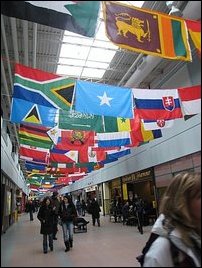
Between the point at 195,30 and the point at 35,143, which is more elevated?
the point at 195,30

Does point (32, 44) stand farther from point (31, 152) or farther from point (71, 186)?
point (71, 186)

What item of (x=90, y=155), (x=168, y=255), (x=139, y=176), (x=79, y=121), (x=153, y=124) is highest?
(x=79, y=121)

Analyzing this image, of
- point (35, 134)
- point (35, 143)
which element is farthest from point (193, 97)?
point (35, 143)

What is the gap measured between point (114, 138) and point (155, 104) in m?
3.25

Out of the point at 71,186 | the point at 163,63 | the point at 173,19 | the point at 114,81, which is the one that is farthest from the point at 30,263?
the point at 71,186

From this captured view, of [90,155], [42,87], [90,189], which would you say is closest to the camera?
[42,87]

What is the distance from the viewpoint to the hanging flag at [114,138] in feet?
36.1

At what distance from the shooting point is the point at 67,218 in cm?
911

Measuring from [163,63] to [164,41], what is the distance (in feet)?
20.9

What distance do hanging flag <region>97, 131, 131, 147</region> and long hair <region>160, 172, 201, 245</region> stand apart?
8.94 m

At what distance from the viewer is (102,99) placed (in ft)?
24.0

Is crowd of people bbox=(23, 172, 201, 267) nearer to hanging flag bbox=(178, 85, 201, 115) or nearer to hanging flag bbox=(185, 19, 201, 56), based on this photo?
hanging flag bbox=(178, 85, 201, 115)

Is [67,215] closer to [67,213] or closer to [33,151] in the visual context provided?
[67,213]

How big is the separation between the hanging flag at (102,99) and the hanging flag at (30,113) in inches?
55.2
